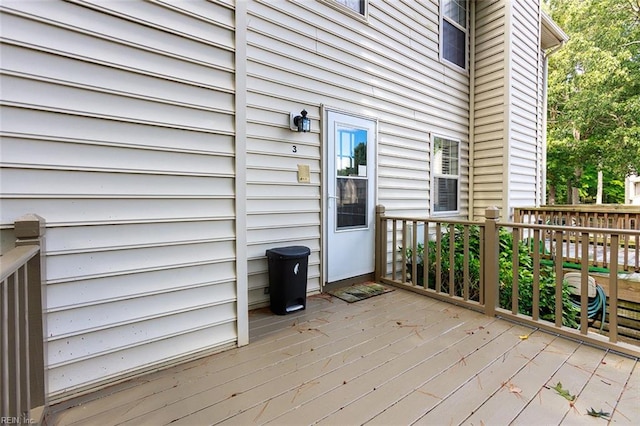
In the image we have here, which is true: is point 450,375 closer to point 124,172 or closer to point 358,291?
point 358,291

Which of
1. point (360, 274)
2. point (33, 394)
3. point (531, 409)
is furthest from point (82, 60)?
point (360, 274)

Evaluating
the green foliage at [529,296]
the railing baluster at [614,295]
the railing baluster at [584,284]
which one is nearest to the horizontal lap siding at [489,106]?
the green foliage at [529,296]

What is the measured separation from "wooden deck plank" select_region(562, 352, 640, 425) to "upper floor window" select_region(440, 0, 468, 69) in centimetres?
496

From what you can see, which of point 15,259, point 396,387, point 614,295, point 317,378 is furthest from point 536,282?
point 15,259

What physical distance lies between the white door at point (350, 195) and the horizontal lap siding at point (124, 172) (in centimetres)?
165

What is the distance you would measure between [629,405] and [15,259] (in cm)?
306

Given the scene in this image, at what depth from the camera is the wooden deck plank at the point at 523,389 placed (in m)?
1.65

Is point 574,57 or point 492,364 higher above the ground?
point 574,57

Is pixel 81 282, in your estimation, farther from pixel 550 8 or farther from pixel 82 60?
pixel 550 8

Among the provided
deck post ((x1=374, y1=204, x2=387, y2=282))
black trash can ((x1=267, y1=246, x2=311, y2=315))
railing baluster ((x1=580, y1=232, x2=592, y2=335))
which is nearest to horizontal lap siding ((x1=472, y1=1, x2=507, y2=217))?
deck post ((x1=374, y1=204, x2=387, y2=282))

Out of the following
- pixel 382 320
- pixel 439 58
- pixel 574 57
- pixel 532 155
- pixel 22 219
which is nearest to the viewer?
pixel 22 219

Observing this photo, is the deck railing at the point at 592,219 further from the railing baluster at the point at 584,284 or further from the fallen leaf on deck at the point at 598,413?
the fallen leaf on deck at the point at 598,413

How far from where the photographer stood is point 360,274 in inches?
165

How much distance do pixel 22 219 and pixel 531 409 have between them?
2786 millimetres
